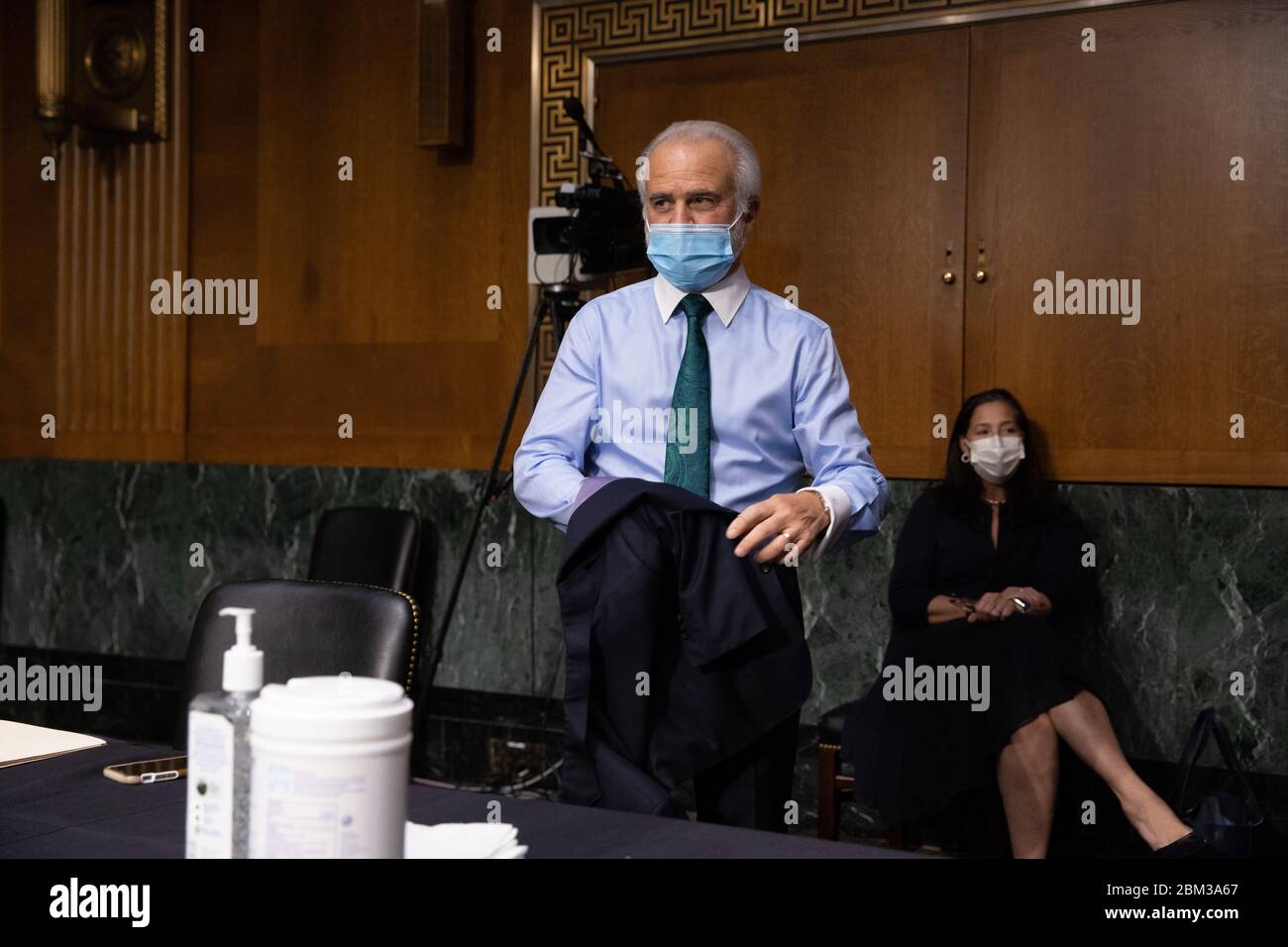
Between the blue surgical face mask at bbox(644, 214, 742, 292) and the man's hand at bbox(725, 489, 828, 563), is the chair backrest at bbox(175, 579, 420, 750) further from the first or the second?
the blue surgical face mask at bbox(644, 214, 742, 292)

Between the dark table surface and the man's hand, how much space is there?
0.52m

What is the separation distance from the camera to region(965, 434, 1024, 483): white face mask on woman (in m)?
3.71

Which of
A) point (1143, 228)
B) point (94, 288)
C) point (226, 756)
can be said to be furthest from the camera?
point (94, 288)

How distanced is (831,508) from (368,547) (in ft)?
9.75

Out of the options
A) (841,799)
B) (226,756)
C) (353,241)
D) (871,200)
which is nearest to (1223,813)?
(841,799)

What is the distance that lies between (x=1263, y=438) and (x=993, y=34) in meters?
1.45

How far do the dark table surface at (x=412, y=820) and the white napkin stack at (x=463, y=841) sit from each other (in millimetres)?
28

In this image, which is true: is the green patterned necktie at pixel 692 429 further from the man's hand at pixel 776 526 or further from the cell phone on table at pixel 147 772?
the cell phone on table at pixel 147 772

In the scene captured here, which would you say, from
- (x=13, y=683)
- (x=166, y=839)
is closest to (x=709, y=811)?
(x=166, y=839)

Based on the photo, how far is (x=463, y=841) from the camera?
1.12 m

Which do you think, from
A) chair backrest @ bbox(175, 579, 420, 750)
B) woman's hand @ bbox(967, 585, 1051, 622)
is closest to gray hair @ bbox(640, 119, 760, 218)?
chair backrest @ bbox(175, 579, 420, 750)

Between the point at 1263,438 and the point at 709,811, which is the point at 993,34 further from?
the point at 709,811

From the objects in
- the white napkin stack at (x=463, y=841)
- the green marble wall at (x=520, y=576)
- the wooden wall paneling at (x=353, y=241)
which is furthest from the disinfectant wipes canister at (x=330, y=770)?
the wooden wall paneling at (x=353, y=241)

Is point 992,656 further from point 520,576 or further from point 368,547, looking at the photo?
point 368,547
